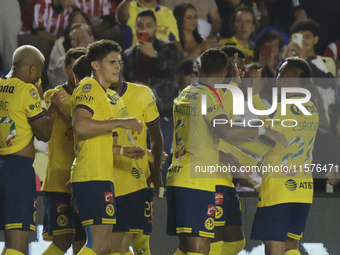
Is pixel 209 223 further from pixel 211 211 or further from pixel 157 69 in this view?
pixel 157 69

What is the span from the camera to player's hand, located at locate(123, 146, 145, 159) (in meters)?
3.66

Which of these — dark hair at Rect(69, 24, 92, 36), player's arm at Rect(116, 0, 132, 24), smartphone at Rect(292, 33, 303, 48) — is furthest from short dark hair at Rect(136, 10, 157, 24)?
smartphone at Rect(292, 33, 303, 48)

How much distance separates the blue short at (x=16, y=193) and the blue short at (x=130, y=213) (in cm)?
69

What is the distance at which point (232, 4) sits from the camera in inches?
282

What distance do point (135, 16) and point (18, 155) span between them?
3.54m

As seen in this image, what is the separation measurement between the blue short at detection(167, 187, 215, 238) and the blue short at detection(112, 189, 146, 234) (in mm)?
361

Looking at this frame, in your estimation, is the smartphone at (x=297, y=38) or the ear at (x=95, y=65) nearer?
the ear at (x=95, y=65)

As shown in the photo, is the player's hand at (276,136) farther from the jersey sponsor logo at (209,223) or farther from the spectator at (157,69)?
the spectator at (157,69)

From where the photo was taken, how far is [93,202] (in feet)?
11.3

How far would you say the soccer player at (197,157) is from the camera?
365 centimetres

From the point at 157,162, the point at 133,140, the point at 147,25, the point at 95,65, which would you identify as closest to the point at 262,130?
the point at 157,162

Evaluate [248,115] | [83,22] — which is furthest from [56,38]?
[248,115]

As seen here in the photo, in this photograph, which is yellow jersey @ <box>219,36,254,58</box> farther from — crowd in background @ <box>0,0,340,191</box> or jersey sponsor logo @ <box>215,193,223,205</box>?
jersey sponsor logo @ <box>215,193,223,205</box>

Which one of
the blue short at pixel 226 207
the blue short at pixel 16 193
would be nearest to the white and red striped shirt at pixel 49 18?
the blue short at pixel 16 193
